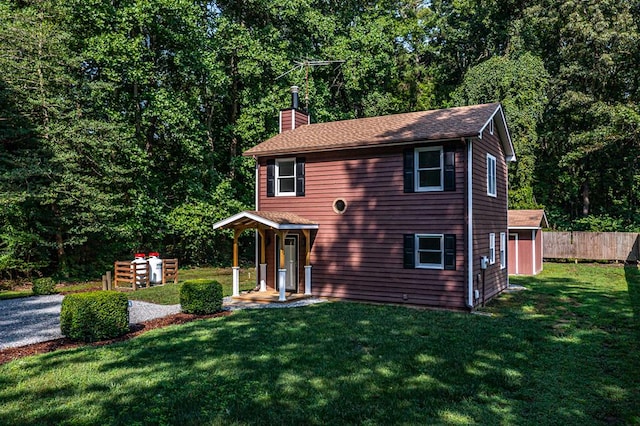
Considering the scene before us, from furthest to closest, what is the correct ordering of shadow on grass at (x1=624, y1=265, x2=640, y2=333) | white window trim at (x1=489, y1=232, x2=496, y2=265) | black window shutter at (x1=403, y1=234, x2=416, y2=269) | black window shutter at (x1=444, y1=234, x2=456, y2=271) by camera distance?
white window trim at (x1=489, y1=232, x2=496, y2=265) → black window shutter at (x1=403, y1=234, x2=416, y2=269) → black window shutter at (x1=444, y1=234, x2=456, y2=271) → shadow on grass at (x1=624, y1=265, x2=640, y2=333)

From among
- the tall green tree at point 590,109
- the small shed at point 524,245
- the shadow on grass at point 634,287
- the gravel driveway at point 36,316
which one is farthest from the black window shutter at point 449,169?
the tall green tree at point 590,109

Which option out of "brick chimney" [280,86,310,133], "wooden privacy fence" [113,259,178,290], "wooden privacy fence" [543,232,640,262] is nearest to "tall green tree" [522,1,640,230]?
"wooden privacy fence" [543,232,640,262]

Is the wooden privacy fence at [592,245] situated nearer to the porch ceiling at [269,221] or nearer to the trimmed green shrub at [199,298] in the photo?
the porch ceiling at [269,221]

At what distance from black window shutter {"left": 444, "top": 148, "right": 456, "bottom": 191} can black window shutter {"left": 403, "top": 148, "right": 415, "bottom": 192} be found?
0.93m

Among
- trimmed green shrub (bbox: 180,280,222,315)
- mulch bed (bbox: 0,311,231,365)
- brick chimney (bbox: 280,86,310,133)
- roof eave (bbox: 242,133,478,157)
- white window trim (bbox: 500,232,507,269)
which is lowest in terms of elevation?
mulch bed (bbox: 0,311,231,365)

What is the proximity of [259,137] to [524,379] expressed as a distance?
790 inches

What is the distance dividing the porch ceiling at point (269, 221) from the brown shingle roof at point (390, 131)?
7.50 ft

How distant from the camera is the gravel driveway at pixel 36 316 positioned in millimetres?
9438

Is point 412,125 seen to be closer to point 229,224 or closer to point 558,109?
point 229,224

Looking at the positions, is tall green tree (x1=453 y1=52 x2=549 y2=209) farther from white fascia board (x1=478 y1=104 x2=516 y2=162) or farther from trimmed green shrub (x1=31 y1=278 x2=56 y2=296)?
trimmed green shrub (x1=31 y1=278 x2=56 y2=296)

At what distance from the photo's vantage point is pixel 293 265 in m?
15.1

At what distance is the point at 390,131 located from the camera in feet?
45.4

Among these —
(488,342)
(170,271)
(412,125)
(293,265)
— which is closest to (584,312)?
(488,342)

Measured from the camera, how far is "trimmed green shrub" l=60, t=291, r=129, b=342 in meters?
8.75
